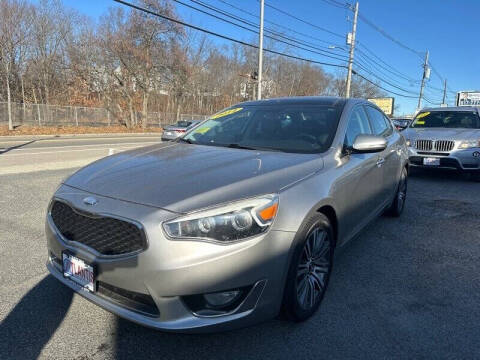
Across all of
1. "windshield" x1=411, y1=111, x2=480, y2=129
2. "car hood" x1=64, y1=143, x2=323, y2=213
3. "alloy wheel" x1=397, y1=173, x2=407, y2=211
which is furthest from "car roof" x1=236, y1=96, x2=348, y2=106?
"windshield" x1=411, y1=111, x2=480, y2=129

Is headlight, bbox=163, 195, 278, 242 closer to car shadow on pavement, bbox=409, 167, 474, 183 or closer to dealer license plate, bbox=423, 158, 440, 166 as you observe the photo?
dealer license plate, bbox=423, 158, 440, 166

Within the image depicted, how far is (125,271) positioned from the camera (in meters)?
1.84

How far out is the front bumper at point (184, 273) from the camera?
177 cm

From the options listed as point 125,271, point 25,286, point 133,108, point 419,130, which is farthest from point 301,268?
point 133,108

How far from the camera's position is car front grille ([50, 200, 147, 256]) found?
1.84 meters

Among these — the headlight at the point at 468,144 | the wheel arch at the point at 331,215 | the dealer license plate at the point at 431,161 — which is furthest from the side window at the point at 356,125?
the headlight at the point at 468,144

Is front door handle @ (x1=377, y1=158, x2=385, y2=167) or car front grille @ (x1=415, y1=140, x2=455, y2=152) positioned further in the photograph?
car front grille @ (x1=415, y1=140, x2=455, y2=152)

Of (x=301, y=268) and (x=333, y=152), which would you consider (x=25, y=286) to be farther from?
(x=333, y=152)

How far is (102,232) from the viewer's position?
1.95 metres

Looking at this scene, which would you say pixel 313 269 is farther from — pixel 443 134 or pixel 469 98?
pixel 469 98

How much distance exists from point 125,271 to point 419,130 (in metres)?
8.59

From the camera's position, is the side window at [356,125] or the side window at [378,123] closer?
the side window at [356,125]

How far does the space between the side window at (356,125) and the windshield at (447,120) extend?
6.16 meters

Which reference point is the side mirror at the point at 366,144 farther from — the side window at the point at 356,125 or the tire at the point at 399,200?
the tire at the point at 399,200
